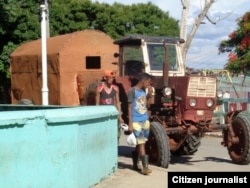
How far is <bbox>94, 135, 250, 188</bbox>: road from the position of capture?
26.7 ft

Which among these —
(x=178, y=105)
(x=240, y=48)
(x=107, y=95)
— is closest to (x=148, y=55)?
(x=178, y=105)

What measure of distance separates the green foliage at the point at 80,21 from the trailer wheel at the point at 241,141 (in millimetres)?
14090

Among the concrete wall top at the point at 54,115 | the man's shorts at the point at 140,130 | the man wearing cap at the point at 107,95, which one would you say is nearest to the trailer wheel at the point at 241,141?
the man wearing cap at the point at 107,95

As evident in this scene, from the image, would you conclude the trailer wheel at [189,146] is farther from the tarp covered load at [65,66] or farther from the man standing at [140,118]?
the tarp covered load at [65,66]

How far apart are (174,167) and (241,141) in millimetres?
1496

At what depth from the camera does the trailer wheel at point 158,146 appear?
9.73m

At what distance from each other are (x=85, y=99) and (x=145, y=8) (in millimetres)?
21211

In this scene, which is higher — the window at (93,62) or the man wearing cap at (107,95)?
the window at (93,62)

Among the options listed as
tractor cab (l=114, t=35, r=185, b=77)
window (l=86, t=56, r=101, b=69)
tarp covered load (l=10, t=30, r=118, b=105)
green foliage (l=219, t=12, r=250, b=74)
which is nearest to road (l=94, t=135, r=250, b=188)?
tractor cab (l=114, t=35, r=185, b=77)

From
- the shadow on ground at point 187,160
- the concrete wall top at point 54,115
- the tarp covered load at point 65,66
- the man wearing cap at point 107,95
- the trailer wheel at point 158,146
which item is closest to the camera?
the concrete wall top at point 54,115

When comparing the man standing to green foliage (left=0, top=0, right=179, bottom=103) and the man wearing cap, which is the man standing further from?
green foliage (left=0, top=0, right=179, bottom=103)

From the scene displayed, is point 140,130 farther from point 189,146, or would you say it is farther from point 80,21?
point 80,21

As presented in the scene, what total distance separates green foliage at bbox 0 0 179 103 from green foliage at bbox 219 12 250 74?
9.06 meters

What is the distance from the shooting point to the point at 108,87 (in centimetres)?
1017
